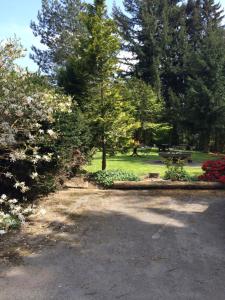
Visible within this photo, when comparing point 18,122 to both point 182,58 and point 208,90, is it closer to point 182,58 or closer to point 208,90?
point 208,90

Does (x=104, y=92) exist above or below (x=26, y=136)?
above

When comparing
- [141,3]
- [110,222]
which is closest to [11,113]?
[110,222]

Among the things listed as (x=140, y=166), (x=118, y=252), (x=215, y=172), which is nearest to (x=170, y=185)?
(x=215, y=172)

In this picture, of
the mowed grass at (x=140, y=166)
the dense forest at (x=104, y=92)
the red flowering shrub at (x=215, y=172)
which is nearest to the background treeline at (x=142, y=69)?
the dense forest at (x=104, y=92)

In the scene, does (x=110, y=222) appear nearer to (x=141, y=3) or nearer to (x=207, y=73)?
(x=207, y=73)

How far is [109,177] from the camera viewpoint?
13.4 metres

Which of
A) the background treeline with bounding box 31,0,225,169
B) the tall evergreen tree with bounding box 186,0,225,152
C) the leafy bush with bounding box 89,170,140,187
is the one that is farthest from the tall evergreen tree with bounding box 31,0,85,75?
the leafy bush with bounding box 89,170,140,187

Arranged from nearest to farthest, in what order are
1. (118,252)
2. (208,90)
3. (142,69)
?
1. (118,252)
2. (208,90)
3. (142,69)

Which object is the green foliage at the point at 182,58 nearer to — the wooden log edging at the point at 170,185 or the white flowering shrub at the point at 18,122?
the wooden log edging at the point at 170,185

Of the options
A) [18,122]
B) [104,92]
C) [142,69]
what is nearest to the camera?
[18,122]

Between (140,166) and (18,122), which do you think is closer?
(18,122)

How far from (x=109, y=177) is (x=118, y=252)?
6.68 meters

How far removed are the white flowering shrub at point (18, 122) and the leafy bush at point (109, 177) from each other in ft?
10.4

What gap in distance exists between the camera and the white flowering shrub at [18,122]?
833 cm
